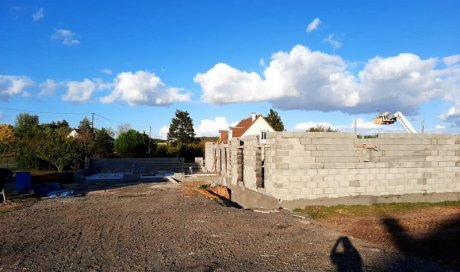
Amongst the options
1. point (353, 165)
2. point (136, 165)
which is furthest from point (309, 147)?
point (136, 165)

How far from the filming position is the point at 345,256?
291 inches

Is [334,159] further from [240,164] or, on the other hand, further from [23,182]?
[23,182]

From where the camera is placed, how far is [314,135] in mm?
13328

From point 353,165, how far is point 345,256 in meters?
6.69

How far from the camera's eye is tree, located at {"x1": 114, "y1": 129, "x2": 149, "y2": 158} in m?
38.5

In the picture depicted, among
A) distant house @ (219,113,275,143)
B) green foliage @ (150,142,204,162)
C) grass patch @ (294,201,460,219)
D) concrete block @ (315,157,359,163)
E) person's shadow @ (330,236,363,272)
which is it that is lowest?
person's shadow @ (330,236,363,272)

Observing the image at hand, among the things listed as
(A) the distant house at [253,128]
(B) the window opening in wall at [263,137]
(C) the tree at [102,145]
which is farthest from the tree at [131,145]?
(B) the window opening in wall at [263,137]

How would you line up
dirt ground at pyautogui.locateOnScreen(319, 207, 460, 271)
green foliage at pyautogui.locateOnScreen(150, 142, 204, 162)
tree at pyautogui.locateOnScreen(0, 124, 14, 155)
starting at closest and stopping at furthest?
dirt ground at pyautogui.locateOnScreen(319, 207, 460, 271)
green foliage at pyautogui.locateOnScreen(150, 142, 204, 162)
tree at pyautogui.locateOnScreen(0, 124, 14, 155)

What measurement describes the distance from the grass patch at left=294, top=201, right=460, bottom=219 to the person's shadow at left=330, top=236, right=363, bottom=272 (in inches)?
131

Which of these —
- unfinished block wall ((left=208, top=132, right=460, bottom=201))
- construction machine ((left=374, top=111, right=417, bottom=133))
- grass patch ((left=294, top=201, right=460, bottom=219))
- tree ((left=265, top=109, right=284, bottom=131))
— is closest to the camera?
grass patch ((left=294, top=201, right=460, bottom=219))

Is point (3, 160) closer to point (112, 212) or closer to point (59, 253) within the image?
point (112, 212)

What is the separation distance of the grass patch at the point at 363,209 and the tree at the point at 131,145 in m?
28.3

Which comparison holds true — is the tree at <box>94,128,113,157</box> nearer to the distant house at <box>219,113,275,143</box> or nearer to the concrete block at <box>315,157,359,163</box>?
the distant house at <box>219,113,275,143</box>

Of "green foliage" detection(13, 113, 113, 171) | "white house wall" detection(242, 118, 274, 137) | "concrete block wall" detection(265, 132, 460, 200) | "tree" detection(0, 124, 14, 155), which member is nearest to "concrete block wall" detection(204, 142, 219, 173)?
"green foliage" detection(13, 113, 113, 171)
